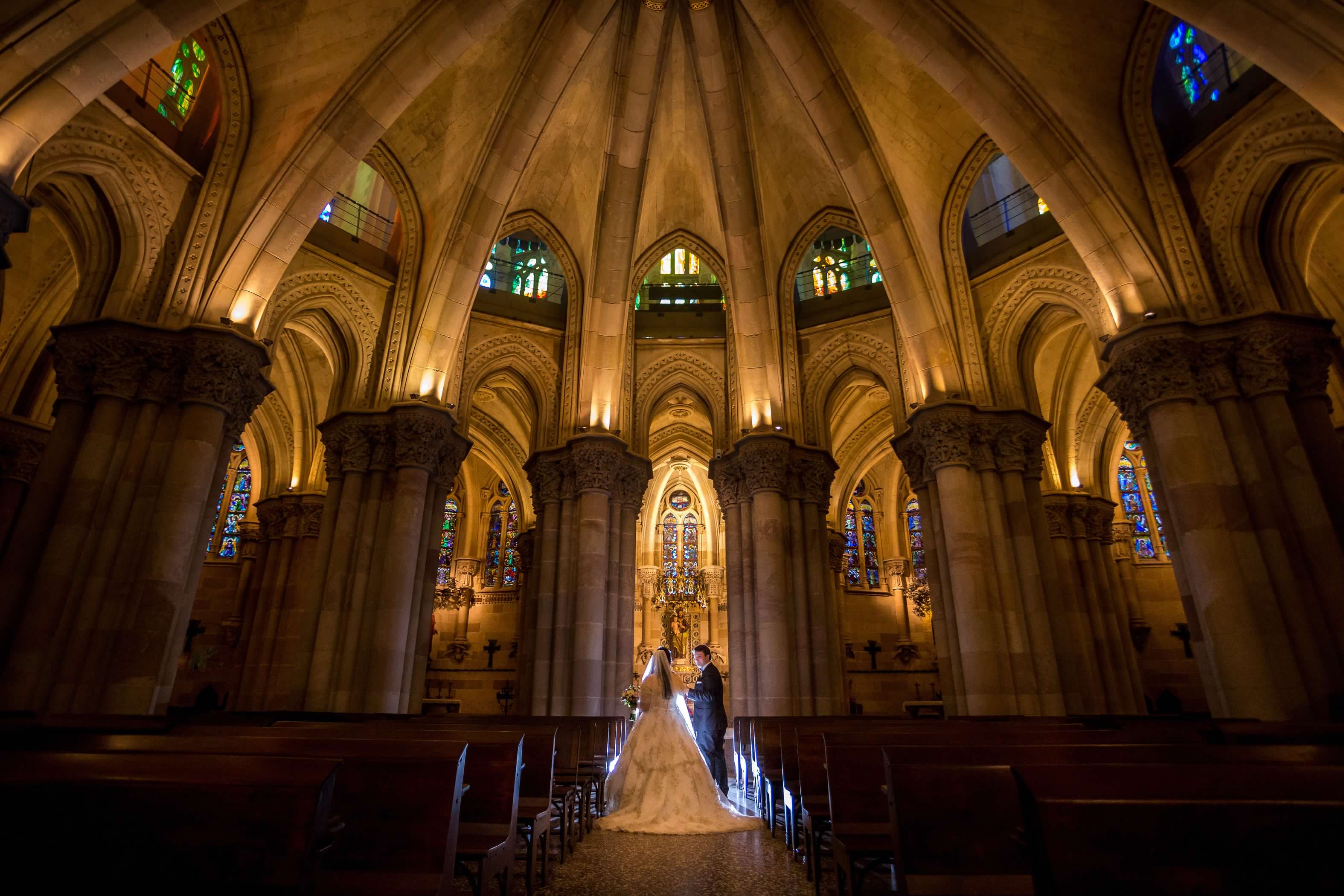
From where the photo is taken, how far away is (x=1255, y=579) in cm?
807

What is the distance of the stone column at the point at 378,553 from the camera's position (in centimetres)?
1125

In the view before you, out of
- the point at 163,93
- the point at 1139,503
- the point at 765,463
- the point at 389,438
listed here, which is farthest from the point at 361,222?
the point at 1139,503

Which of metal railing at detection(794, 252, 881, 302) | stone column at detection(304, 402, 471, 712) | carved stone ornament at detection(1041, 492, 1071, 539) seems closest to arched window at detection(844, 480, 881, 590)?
metal railing at detection(794, 252, 881, 302)

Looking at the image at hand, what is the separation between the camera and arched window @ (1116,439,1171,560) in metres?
19.8

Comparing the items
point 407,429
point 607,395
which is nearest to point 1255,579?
point 607,395

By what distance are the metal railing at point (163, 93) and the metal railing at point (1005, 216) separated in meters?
15.6

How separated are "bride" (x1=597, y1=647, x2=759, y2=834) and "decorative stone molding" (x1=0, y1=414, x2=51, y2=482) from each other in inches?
484

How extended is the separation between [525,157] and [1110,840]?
1430 centimetres

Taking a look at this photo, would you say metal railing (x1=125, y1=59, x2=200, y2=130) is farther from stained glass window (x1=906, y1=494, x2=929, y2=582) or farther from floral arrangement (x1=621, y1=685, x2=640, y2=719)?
stained glass window (x1=906, y1=494, x2=929, y2=582)

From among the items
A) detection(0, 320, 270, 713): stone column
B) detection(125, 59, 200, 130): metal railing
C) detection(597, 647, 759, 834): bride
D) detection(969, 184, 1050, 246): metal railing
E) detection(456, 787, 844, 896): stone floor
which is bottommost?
detection(456, 787, 844, 896): stone floor

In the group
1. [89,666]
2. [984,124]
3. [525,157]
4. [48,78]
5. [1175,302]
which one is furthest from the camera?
[525,157]

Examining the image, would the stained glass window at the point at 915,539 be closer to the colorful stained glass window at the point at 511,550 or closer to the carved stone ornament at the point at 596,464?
the carved stone ornament at the point at 596,464

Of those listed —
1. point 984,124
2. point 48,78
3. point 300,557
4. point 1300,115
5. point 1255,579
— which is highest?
point 984,124

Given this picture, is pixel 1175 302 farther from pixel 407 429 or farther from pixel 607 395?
pixel 407 429
